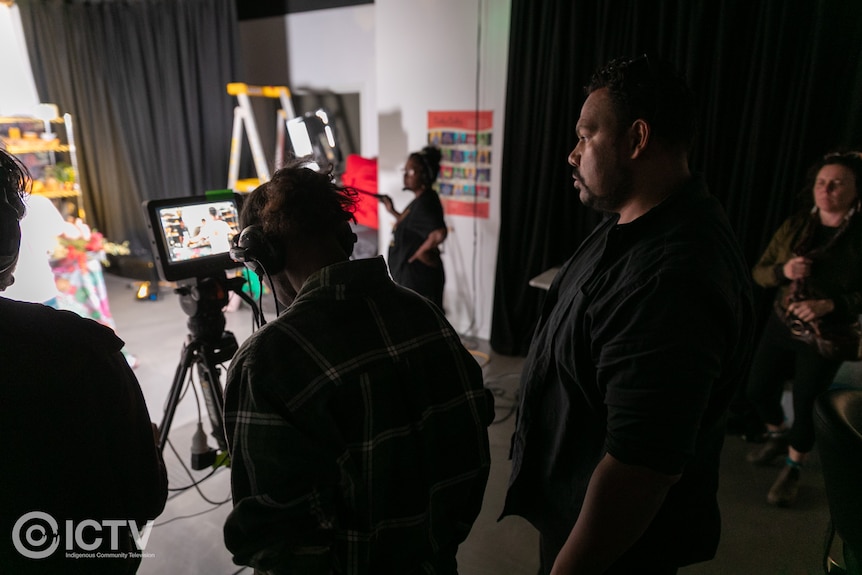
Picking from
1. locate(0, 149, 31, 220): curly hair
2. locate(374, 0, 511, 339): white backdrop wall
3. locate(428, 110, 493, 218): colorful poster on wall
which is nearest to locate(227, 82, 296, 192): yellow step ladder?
locate(374, 0, 511, 339): white backdrop wall

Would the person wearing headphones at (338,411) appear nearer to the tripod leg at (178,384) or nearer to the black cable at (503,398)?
the tripod leg at (178,384)

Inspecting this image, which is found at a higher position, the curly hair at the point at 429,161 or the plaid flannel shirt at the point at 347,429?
the curly hair at the point at 429,161

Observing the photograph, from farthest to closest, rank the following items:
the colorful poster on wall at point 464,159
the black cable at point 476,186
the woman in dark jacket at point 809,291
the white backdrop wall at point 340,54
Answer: the white backdrop wall at point 340,54
the colorful poster on wall at point 464,159
the black cable at point 476,186
the woman in dark jacket at point 809,291

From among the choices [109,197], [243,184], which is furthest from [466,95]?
[109,197]

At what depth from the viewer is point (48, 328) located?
29.6 inches

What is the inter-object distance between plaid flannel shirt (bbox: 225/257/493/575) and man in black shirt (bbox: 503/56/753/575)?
0.18 m

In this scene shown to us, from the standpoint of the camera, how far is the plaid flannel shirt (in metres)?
0.72

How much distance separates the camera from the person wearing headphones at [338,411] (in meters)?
0.73

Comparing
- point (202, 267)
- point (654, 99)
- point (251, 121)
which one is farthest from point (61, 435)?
point (251, 121)

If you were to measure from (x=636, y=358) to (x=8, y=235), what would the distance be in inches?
36.8

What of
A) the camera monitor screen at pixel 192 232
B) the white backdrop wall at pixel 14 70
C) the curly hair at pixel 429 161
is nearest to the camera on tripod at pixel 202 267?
the camera monitor screen at pixel 192 232

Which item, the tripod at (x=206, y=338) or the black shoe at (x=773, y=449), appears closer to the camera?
the tripod at (x=206, y=338)

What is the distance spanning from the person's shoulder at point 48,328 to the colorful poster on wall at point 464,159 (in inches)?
105

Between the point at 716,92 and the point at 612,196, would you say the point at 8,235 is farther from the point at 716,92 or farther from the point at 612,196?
the point at 716,92
